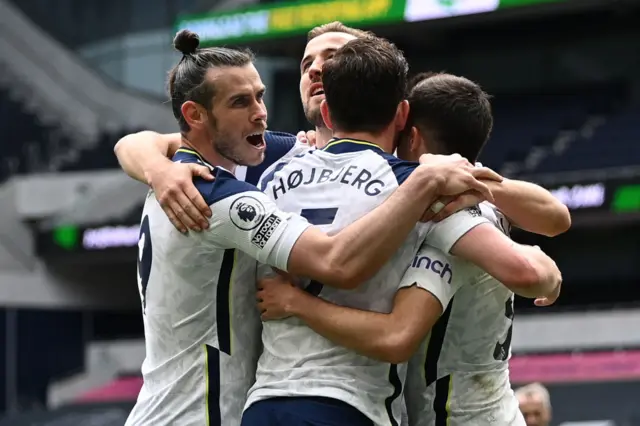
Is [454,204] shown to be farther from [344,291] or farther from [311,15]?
[311,15]

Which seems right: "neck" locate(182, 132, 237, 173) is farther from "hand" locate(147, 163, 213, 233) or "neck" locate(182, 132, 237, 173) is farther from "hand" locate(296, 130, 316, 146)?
"hand" locate(296, 130, 316, 146)

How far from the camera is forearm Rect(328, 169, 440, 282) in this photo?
307 centimetres

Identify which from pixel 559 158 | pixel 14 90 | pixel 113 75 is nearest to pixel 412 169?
pixel 559 158

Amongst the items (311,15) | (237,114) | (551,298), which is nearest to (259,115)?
(237,114)

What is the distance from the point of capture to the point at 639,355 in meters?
13.8

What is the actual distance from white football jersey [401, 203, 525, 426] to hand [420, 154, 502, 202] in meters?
0.20

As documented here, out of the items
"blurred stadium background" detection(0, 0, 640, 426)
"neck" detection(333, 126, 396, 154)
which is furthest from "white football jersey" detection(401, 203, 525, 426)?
"blurred stadium background" detection(0, 0, 640, 426)

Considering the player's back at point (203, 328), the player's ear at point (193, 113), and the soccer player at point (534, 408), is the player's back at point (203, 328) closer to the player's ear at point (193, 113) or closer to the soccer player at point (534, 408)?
the player's ear at point (193, 113)

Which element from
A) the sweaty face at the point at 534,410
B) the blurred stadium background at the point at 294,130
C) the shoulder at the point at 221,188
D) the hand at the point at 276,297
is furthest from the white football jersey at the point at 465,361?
the blurred stadium background at the point at 294,130

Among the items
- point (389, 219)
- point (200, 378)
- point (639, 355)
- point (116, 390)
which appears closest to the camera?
point (389, 219)

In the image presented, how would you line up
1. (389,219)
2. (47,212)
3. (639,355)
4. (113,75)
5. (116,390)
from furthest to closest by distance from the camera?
(113,75)
(47,212)
(116,390)
(639,355)
(389,219)

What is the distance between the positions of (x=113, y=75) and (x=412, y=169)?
63.8 feet

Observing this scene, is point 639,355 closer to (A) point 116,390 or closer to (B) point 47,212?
(A) point 116,390

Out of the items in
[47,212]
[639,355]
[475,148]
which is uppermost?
[475,148]
